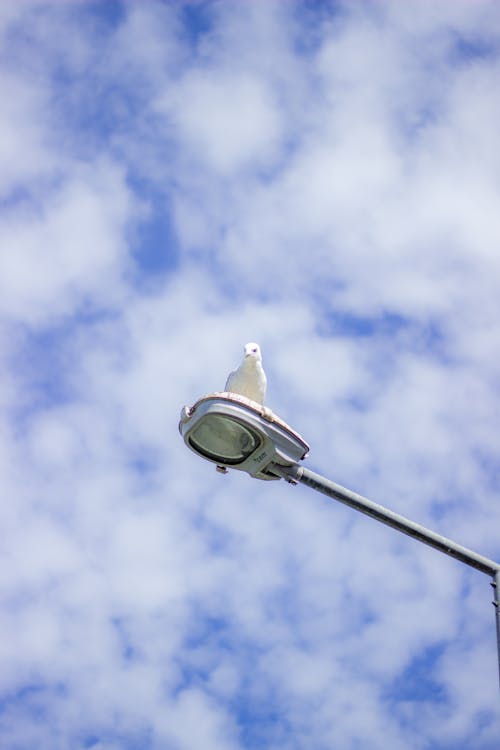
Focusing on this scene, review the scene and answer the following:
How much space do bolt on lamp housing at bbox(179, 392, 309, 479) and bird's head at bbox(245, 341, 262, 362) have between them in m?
2.27

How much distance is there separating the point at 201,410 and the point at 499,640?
3471 mm

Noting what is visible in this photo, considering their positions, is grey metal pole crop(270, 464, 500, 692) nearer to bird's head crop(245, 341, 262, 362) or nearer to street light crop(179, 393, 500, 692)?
street light crop(179, 393, 500, 692)

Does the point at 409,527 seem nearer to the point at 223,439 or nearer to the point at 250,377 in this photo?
the point at 223,439

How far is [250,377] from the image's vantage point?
1217cm

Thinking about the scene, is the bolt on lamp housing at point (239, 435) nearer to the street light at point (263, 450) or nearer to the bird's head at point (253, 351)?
the street light at point (263, 450)

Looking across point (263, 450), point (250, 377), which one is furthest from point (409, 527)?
Answer: point (250, 377)

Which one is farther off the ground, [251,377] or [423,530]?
[251,377]

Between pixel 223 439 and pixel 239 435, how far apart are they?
175 millimetres

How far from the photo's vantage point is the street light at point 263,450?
31.8ft

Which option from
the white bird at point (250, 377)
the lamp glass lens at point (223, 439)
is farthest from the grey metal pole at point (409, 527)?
the white bird at point (250, 377)

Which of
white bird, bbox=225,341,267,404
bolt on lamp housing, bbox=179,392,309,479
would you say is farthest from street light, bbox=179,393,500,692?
white bird, bbox=225,341,267,404

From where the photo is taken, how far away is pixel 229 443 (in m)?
10.3

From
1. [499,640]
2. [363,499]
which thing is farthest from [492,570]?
[363,499]

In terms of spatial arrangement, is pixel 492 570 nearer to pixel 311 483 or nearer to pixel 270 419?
pixel 311 483
